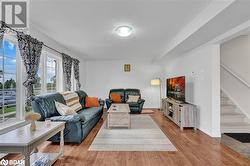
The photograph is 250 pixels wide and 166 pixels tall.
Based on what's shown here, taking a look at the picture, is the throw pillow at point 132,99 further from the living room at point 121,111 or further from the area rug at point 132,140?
the area rug at point 132,140

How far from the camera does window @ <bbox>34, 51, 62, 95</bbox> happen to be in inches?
174

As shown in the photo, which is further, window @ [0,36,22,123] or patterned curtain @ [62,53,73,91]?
patterned curtain @ [62,53,73,91]

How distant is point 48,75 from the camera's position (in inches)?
192

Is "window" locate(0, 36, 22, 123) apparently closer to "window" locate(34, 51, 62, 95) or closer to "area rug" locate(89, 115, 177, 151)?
"window" locate(34, 51, 62, 95)

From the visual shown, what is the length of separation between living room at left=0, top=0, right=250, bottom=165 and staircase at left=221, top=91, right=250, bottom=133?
0.02 metres

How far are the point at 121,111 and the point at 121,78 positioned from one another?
406 centimetres

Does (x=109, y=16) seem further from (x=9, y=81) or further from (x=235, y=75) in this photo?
(x=235, y=75)

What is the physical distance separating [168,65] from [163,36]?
3.77 m

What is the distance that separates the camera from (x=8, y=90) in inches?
125

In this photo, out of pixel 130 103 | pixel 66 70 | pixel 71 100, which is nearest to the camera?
pixel 71 100

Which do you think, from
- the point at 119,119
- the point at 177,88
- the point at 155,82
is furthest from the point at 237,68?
the point at 119,119

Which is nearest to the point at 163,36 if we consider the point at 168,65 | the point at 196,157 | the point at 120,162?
the point at 196,157

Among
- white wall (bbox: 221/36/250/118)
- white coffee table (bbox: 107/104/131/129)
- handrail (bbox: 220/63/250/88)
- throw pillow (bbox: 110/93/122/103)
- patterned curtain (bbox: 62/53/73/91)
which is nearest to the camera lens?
white coffee table (bbox: 107/104/131/129)

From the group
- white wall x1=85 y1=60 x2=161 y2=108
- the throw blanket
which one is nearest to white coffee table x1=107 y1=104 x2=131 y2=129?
the throw blanket
